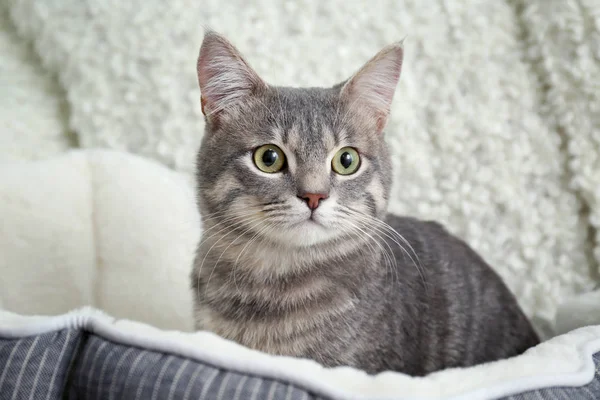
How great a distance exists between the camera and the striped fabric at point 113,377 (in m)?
0.87

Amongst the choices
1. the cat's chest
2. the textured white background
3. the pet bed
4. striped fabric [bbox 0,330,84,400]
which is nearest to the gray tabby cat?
the cat's chest

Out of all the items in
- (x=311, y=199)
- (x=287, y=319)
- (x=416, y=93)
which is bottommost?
(x=287, y=319)

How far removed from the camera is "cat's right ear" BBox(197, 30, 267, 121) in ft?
3.94

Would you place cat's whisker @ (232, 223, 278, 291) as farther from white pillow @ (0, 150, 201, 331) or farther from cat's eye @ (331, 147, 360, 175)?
white pillow @ (0, 150, 201, 331)

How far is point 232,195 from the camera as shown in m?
1.16

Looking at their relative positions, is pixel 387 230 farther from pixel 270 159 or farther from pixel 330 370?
pixel 330 370

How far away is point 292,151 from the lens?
1.15m

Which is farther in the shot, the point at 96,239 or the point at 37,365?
the point at 96,239

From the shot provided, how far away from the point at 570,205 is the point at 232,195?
126 centimetres

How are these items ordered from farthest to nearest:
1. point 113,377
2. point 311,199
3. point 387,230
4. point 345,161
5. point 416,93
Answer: point 416,93 < point 387,230 < point 345,161 < point 311,199 < point 113,377

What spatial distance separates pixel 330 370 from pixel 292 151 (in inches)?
16.6

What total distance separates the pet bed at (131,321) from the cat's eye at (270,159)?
13.7 inches

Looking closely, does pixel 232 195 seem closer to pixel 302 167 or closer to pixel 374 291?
pixel 302 167

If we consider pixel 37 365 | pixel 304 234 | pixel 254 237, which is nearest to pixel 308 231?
pixel 304 234
